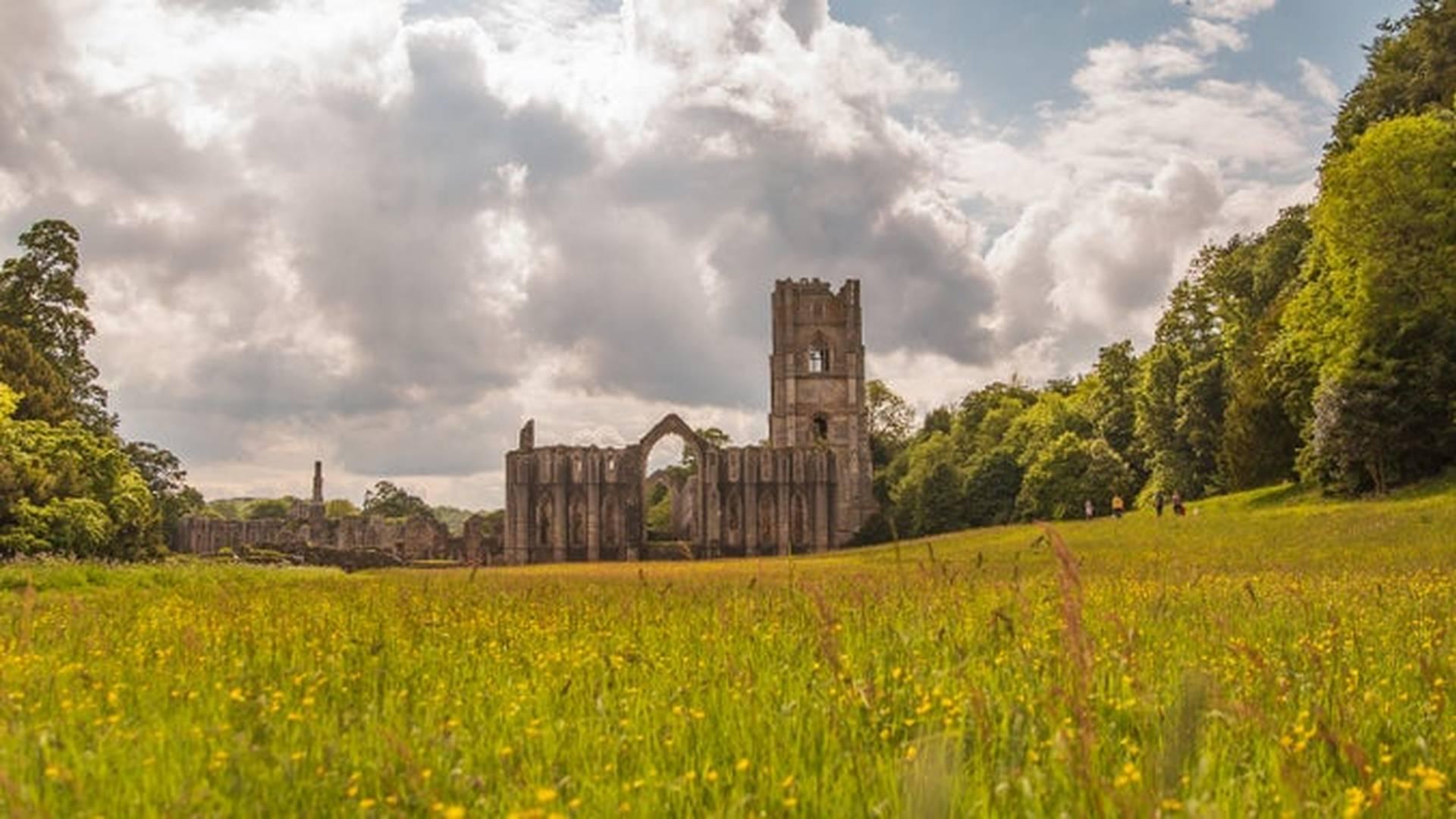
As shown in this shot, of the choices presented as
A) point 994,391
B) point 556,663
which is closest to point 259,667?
point 556,663

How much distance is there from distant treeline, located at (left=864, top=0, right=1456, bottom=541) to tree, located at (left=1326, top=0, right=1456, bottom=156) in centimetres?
11

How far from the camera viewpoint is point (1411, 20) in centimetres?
6662

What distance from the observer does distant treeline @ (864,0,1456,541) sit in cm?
4822

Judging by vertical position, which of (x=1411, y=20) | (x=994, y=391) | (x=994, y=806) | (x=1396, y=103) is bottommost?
(x=994, y=806)

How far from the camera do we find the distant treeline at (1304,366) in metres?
48.2

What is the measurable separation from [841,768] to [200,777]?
2.26 meters

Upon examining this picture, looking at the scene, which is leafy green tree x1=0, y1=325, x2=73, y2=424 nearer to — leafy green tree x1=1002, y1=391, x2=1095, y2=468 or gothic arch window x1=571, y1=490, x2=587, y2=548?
gothic arch window x1=571, y1=490, x2=587, y2=548

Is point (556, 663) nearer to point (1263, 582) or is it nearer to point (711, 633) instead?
point (711, 633)

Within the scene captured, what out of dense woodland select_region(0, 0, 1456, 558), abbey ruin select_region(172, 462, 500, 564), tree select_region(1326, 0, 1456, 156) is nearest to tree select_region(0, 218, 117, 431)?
dense woodland select_region(0, 0, 1456, 558)

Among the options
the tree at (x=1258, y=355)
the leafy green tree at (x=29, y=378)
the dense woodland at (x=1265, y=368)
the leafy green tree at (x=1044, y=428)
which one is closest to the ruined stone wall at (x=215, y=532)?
the dense woodland at (x=1265, y=368)

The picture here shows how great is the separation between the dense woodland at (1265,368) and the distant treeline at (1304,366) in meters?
0.10

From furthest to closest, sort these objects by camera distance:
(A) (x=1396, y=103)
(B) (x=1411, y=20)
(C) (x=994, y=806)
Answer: (B) (x=1411, y=20)
(A) (x=1396, y=103)
(C) (x=994, y=806)

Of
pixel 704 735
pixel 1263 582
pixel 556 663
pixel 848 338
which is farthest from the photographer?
pixel 848 338

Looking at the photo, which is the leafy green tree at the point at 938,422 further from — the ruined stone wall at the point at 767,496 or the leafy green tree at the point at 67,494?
the leafy green tree at the point at 67,494
